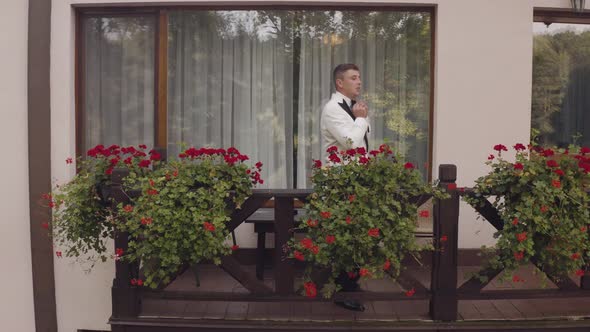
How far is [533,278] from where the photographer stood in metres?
5.07

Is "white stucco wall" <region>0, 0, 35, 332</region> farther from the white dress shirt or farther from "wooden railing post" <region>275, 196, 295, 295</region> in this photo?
the white dress shirt

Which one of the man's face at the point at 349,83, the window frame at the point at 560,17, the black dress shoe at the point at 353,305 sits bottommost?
the black dress shoe at the point at 353,305

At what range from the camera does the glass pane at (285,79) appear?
5.74m

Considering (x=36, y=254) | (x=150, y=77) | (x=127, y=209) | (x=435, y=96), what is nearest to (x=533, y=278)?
(x=435, y=96)

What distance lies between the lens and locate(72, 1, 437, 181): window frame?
5.53 m

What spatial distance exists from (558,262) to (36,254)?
4047mm

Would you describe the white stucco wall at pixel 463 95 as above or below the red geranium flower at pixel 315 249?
above

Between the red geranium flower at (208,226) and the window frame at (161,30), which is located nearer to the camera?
the red geranium flower at (208,226)

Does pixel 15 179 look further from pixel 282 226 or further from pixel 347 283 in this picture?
pixel 347 283

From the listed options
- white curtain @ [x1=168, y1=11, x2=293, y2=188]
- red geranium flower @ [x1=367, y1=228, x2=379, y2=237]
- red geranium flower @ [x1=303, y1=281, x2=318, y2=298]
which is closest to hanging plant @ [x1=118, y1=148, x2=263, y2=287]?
red geranium flower @ [x1=303, y1=281, x2=318, y2=298]

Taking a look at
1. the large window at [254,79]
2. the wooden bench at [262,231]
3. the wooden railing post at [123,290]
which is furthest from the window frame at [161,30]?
the wooden railing post at [123,290]

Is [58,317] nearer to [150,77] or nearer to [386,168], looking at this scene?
[150,77]

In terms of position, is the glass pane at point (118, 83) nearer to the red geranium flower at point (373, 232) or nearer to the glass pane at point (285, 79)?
the glass pane at point (285, 79)

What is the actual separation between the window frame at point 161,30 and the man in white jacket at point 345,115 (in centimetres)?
102
